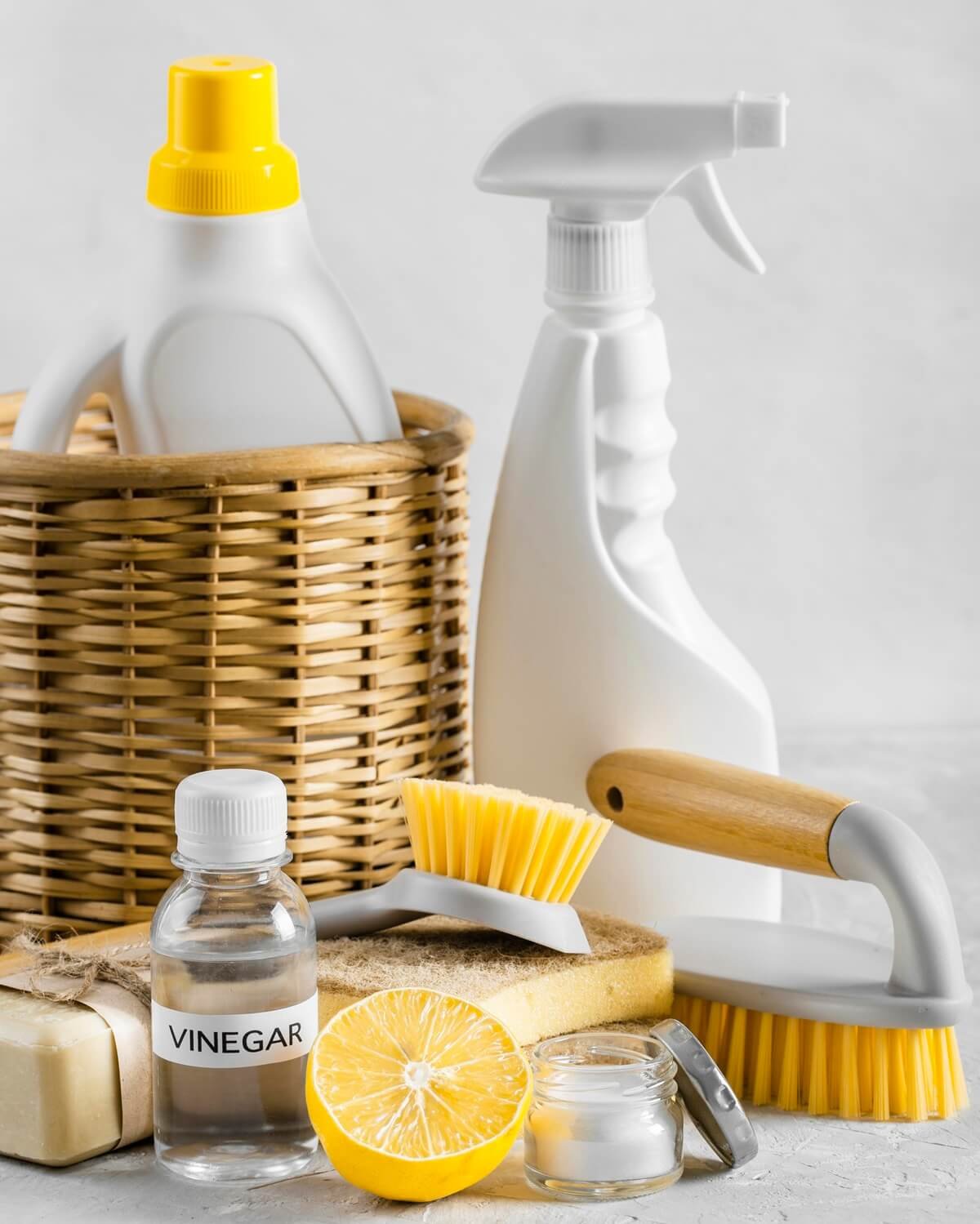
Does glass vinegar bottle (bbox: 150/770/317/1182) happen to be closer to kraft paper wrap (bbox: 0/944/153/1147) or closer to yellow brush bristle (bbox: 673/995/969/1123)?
kraft paper wrap (bbox: 0/944/153/1147)

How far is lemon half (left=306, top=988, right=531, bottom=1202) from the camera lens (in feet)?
2.07

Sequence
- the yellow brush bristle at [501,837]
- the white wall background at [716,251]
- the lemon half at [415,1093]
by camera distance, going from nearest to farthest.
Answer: the lemon half at [415,1093] < the yellow brush bristle at [501,837] < the white wall background at [716,251]

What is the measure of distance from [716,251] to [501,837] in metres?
0.63

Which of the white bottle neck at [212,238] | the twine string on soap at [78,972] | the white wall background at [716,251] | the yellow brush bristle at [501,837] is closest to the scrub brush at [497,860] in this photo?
the yellow brush bristle at [501,837]

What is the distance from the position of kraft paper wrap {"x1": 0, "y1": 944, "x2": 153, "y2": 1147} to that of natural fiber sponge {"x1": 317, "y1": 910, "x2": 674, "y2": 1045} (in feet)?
0.23

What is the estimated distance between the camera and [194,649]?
2.59ft

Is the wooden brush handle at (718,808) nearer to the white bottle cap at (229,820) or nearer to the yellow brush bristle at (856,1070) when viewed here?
the yellow brush bristle at (856,1070)

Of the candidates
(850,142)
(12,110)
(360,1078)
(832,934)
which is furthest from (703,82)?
(360,1078)

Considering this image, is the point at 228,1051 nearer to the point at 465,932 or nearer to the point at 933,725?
the point at 465,932

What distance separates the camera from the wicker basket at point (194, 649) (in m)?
0.78

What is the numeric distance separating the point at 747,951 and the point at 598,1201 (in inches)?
5.8

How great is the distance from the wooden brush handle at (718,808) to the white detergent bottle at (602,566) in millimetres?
34

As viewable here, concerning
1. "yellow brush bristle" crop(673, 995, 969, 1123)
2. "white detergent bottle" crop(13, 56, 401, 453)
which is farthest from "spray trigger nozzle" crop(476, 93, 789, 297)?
"yellow brush bristle" crop(673, 995, 969, 1123)

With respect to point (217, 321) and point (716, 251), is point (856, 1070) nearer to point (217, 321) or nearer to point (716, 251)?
point (217, 321)
